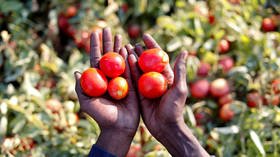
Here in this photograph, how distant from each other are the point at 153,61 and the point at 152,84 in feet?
0.40

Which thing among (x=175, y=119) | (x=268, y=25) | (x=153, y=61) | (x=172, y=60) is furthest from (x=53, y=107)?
(x=268, y=25)

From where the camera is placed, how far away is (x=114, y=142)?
1.85 m

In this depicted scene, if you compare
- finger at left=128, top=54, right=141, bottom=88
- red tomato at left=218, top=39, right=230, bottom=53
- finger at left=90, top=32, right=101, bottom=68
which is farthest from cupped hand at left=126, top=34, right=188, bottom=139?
red tomato at left=218, top=39, right=230, bottom=53

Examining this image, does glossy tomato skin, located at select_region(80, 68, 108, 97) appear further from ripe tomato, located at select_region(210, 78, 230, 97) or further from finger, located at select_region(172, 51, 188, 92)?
ripe tomato, located at select_region(210, 78, 230, 97)

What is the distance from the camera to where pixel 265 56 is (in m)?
2.85

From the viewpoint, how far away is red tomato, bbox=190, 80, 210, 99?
9.12ft

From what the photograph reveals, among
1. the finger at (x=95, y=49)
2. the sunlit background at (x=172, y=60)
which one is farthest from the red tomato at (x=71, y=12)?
the finger at (x=95, y=49)

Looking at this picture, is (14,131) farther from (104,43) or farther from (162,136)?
(162,136)

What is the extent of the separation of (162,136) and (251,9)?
1583 mm

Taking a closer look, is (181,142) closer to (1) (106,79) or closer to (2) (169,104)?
(2) (169,104)

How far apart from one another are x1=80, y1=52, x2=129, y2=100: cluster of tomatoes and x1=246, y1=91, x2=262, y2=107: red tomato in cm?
97

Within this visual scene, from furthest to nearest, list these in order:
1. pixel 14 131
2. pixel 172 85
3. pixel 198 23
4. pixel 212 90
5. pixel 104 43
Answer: pixel 198 23 < pixel 212 90 < pixel 14 131 < pixel 104 43 < pixel 172 85

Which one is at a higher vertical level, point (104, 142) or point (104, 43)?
point (104, 43)

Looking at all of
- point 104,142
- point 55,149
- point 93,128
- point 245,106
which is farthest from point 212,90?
point 104,142
